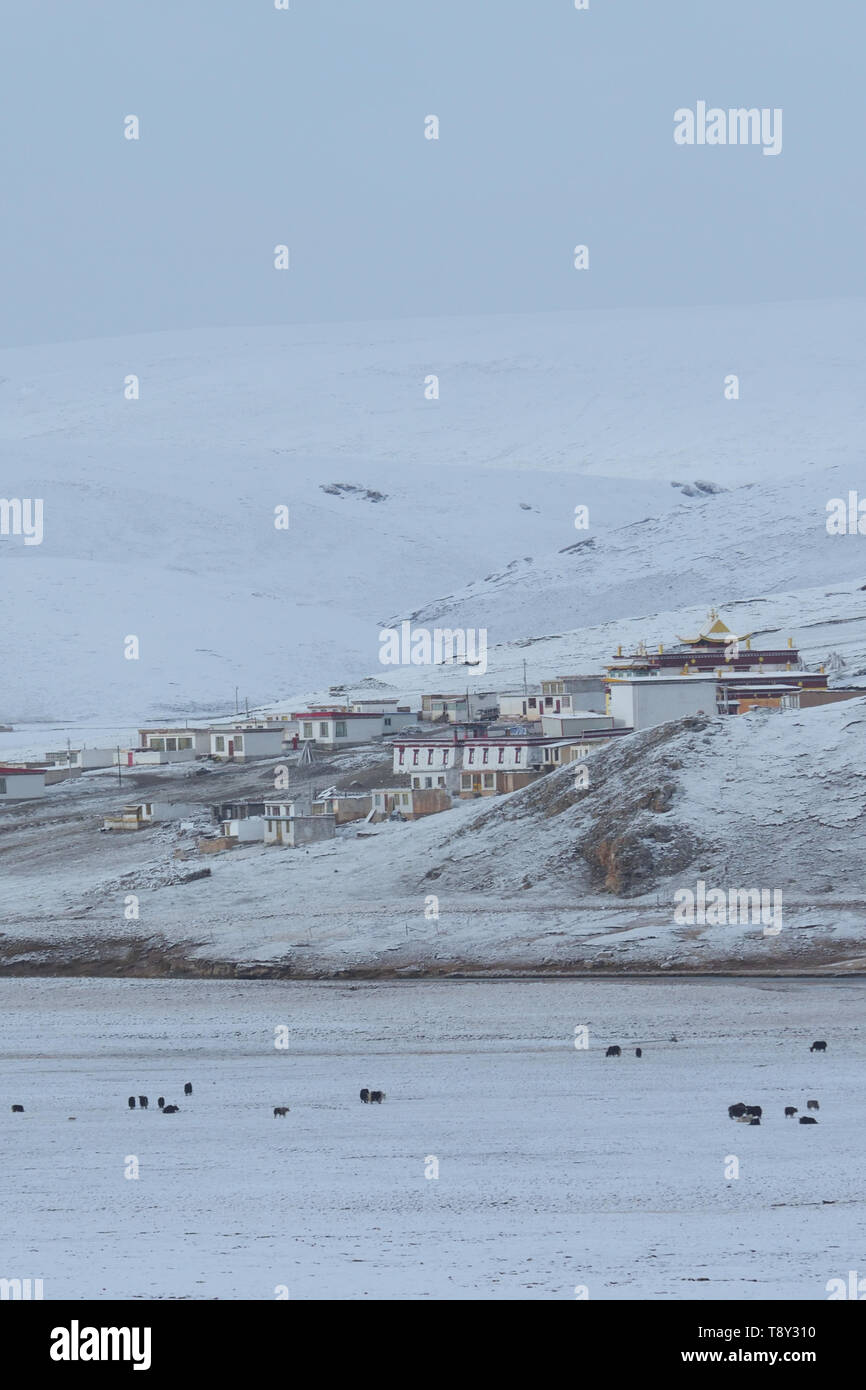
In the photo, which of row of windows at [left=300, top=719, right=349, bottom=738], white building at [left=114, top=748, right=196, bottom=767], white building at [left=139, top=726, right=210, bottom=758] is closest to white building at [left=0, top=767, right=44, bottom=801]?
white building at [left=114, top=748, right=196, bottom=767]

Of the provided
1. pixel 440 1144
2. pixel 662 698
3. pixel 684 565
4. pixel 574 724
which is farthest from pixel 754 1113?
pixel 684 565

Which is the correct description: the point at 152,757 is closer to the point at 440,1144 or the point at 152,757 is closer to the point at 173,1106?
the point at 173,1106

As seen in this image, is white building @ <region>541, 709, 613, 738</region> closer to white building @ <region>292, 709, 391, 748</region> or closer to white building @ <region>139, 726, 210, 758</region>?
white building @ <region>292, 709, 391, 748</region>

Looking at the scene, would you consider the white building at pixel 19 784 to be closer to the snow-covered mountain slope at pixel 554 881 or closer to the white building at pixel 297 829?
the snow-covered mountain slope at pixel 554 881

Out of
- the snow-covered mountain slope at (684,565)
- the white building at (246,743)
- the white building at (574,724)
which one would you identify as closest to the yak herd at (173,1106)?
the white building at (574,724)

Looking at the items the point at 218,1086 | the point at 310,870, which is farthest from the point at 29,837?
the point at 218,1086
